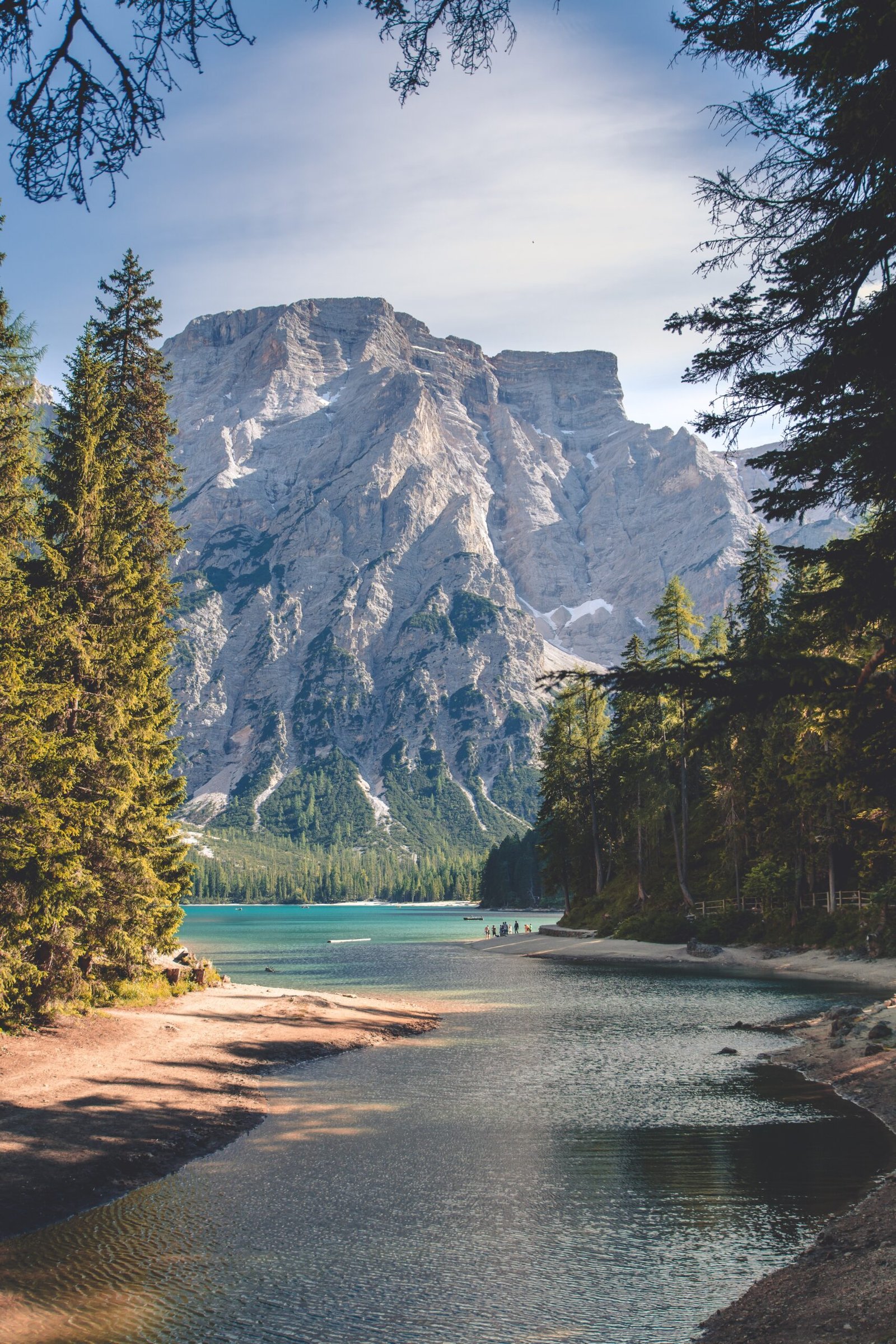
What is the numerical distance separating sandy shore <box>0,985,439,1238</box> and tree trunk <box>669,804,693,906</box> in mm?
36160

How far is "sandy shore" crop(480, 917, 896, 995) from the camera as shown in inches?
1689

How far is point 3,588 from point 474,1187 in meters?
15.6

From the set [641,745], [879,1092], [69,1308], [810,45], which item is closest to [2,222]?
[810,45]

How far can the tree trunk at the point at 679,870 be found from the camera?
6359cm

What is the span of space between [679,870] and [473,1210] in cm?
5422

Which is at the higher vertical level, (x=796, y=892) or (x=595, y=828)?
(x=595, y=828)

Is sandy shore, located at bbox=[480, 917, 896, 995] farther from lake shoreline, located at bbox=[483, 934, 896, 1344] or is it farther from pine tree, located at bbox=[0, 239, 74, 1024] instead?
pine tree, located at bbox=[0, 239, 74, 1024]

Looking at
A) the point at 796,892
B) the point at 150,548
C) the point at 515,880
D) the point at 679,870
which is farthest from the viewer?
the point at 515,880

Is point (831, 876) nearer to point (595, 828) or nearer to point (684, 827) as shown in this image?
point (684, 827)

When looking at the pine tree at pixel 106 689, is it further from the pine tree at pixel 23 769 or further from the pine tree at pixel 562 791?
the pine tree at pixel 562 791

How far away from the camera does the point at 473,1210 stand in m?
13.0

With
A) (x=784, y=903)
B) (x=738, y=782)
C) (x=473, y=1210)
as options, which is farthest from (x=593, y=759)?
(x=473, y=1210)

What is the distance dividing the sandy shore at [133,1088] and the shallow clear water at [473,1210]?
685 mm

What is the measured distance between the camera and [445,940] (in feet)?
303
